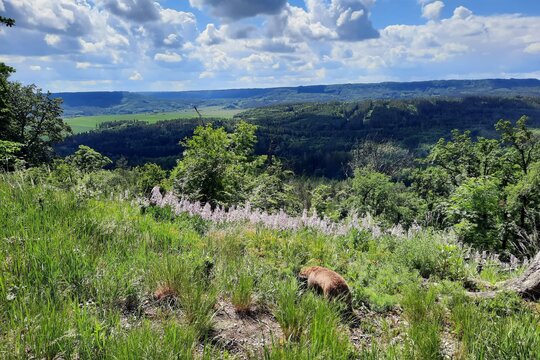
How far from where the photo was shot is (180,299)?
10.3 feet

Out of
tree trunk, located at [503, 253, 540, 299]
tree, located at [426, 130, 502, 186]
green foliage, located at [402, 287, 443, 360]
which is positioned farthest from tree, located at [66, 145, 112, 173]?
tree trunk, located at [503, 253, 540, 299]

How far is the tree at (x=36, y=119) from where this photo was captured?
140 feet

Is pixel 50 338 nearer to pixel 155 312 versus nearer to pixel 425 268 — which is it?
pixel 155 312

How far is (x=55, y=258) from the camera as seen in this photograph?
318 cm

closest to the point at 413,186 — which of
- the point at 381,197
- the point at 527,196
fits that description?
the point at 381,197

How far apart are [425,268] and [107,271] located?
457 cm

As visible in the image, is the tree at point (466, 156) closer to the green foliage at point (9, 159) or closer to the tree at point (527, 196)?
the tree at point (527, 196)

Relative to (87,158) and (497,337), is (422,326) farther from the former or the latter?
(87,158)

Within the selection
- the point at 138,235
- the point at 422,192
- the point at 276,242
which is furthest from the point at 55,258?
the point at 422,192

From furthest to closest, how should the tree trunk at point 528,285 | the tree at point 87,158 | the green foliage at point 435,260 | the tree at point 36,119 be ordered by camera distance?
the tree at point 87,158, the tree at point 36,119, the green foliage at point 435,260, the tree trunk at point 528,285

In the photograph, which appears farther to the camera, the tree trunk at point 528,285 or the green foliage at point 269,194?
the green foliage at point 269,194

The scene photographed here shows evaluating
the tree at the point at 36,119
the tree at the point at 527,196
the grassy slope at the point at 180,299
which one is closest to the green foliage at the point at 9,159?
the grassy slope at the point at 180,299

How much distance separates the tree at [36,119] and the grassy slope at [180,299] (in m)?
44.4

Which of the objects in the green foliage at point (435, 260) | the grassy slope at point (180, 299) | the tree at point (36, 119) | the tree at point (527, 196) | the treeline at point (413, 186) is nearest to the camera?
the grassy slope at point (180, 299)
